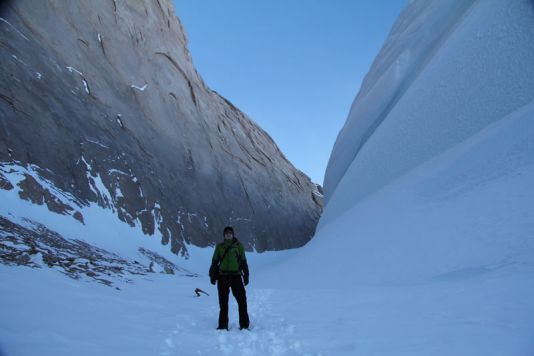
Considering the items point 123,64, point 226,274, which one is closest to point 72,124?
point 123,64

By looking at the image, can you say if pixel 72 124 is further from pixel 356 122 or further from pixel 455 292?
pixel 455 292

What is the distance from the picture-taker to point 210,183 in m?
35.2

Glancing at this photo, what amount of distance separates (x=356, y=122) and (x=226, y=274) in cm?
2386

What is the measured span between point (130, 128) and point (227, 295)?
2504 cm

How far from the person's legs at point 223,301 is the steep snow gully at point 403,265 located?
0.23 m

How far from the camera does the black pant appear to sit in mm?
5770

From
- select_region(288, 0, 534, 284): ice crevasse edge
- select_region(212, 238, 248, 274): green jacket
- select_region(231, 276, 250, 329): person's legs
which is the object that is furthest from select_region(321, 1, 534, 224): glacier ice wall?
select_region(231, 276, 250, 329): person's legs

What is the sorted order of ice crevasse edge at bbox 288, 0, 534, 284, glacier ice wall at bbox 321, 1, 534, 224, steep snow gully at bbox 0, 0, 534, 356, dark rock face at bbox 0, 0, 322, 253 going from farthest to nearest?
dark rock face at bbox 0, 0, 322, 253
glacier ice wall at bbox 321, 1, 534, 224
ice crevasse edge at bbox 288, 0, 534, 284
steep snow gully at bbox 0, 0, 534, 356

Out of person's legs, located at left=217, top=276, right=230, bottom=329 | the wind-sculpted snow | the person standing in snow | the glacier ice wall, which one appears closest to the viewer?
the wind-sculpted snow

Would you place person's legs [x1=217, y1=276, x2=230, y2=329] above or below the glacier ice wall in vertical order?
below

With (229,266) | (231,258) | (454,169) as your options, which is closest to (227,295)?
(229,266)

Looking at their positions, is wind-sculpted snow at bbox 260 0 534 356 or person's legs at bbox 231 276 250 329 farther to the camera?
person's legs at bbox 231 276 250 329

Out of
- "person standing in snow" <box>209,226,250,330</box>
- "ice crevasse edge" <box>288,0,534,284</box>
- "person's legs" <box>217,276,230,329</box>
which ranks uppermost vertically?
"ice crevasse edge" <box>288,0,534,284</box>

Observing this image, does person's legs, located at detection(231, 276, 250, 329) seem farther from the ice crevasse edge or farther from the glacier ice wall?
the glacier ice wall
